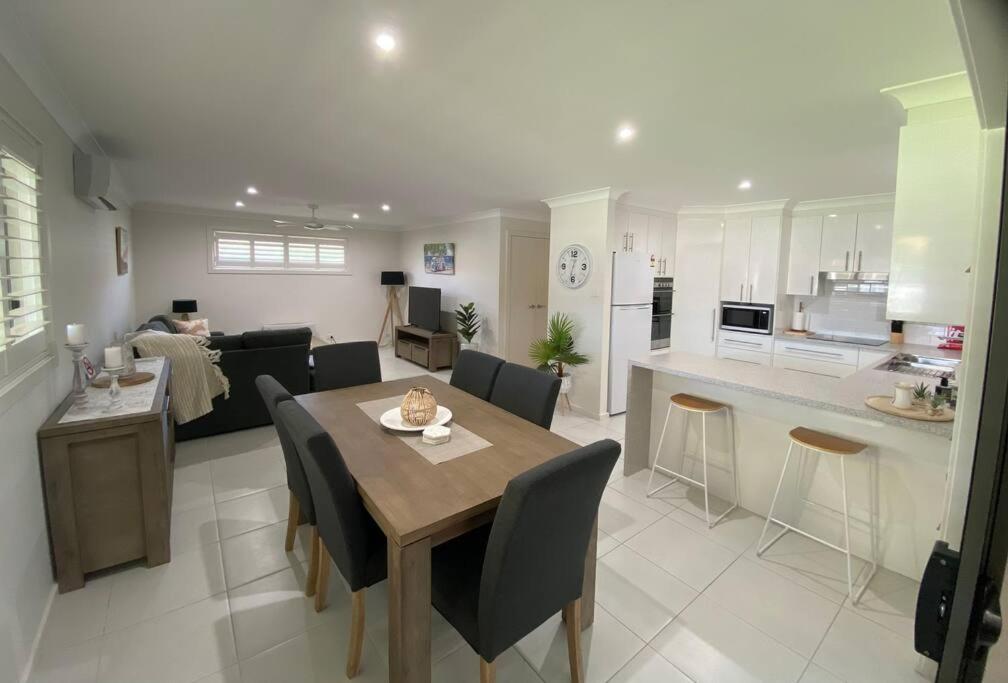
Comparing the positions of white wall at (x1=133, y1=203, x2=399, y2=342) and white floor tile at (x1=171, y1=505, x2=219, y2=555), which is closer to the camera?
white floor tile at (x1=171, y1=505, x2=219, y2=555)

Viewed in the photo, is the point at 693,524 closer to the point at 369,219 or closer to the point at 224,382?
the point at 224,382

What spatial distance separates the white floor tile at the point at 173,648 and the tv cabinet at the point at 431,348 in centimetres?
470

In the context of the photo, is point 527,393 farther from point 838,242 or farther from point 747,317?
point 838,242

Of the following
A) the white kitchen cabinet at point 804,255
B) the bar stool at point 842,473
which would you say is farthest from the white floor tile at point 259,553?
the white kitchen cabinet at point 804,255

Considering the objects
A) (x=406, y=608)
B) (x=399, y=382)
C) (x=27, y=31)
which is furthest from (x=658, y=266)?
(x=27, y=31)

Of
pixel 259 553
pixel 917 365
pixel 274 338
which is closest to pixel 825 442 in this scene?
pixel 917 365

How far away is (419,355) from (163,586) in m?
4.90

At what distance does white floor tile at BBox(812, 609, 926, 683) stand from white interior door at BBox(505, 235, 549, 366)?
176 inches

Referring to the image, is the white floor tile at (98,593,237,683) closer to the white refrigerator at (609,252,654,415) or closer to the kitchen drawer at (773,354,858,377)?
the white refrigerator at (609,252,654,415)

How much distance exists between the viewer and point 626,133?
100.0 inches

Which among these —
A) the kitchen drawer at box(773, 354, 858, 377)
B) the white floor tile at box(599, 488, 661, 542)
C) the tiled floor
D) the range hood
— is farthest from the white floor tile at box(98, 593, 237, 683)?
the range hood

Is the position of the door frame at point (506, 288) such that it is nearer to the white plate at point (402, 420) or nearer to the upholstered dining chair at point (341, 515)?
the white plate at point (402, 420)

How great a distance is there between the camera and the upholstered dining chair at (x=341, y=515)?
1.38 meters

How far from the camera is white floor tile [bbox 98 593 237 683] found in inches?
61.1
